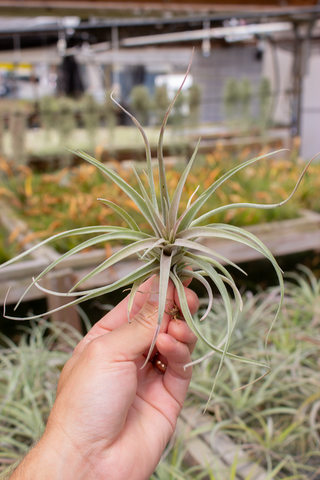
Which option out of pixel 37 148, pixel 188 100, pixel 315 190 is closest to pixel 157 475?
pixel 315 190

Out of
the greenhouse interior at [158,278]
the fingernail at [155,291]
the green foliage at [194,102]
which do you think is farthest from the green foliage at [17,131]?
the fingernail at [155,291]

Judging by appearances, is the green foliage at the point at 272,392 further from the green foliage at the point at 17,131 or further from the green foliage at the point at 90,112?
the green foliage at the point at 90,112

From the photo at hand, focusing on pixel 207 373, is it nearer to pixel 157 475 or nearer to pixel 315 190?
pixel 157 475

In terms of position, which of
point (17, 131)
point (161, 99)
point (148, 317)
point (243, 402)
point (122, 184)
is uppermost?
point (161, 99)

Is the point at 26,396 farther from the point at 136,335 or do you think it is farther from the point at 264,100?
the point at 264,100

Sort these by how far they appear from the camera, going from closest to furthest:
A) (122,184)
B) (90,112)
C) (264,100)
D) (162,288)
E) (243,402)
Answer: (162,288)
(122,184)
(243,402)
(90,112)
(264,100)

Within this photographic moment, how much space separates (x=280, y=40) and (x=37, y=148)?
3.71 meters

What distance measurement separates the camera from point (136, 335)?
83 centimetres

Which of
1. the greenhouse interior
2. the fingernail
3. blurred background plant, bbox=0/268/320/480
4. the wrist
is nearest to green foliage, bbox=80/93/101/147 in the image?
the greenhouse interior

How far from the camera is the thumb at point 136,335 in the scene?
83cm

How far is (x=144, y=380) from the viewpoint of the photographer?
3.41 ft

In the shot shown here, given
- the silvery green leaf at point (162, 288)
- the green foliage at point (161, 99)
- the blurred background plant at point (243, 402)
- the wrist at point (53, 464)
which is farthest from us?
the green foliage at point (161, 99)

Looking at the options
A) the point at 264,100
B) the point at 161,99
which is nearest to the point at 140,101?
the point at 161,99

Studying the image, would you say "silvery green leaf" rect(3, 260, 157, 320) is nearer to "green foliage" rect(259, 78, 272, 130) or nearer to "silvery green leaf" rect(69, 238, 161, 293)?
"silvery green leaf" rect(69, 238, 161, 293)
